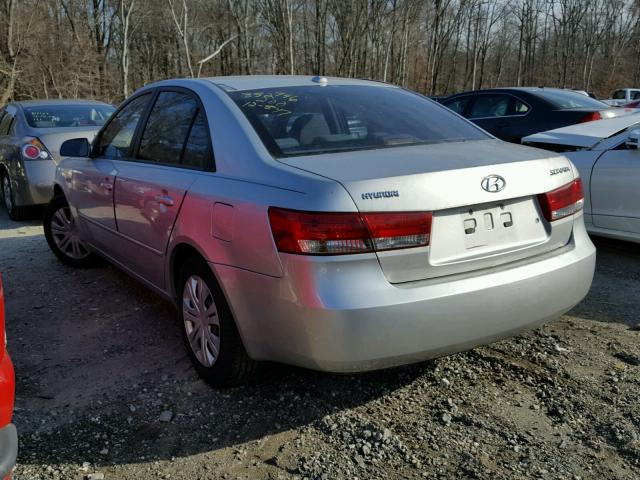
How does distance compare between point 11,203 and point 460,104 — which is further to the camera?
point 460,104

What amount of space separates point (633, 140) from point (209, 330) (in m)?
3.81

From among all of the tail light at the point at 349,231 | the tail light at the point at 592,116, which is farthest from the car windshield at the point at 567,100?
the tail light at the point at 349,231

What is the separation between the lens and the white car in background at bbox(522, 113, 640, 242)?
4.81 m

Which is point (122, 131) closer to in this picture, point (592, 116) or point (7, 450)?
point (7, 450)

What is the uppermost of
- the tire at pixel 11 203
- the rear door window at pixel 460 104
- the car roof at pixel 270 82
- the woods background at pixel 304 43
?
the woods background at pixel 304 43

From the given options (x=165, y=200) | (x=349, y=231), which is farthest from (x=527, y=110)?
(x=349, y=231)

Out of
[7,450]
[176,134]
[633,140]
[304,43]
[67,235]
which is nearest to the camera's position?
[7,450]

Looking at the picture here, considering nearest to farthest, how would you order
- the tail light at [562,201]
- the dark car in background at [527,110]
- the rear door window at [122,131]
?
the tail light at [562,201] < the rear door window at [122,131] < the dark car in background at [527,110]

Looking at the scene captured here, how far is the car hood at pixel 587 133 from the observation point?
5.34 metres

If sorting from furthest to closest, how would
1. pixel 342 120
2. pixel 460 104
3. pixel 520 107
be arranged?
pixel 460 104 → pixel 520 107 → pixel 342 120

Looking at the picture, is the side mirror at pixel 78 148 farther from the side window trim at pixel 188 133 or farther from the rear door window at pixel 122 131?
the side window trim at pixel 188 133

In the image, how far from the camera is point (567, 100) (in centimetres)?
884

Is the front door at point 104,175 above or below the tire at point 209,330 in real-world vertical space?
above

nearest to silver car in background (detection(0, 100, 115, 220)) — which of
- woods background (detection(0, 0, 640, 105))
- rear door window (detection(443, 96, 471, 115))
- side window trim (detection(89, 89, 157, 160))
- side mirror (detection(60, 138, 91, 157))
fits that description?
side mirror (detection(60, 138, 91, 157))
